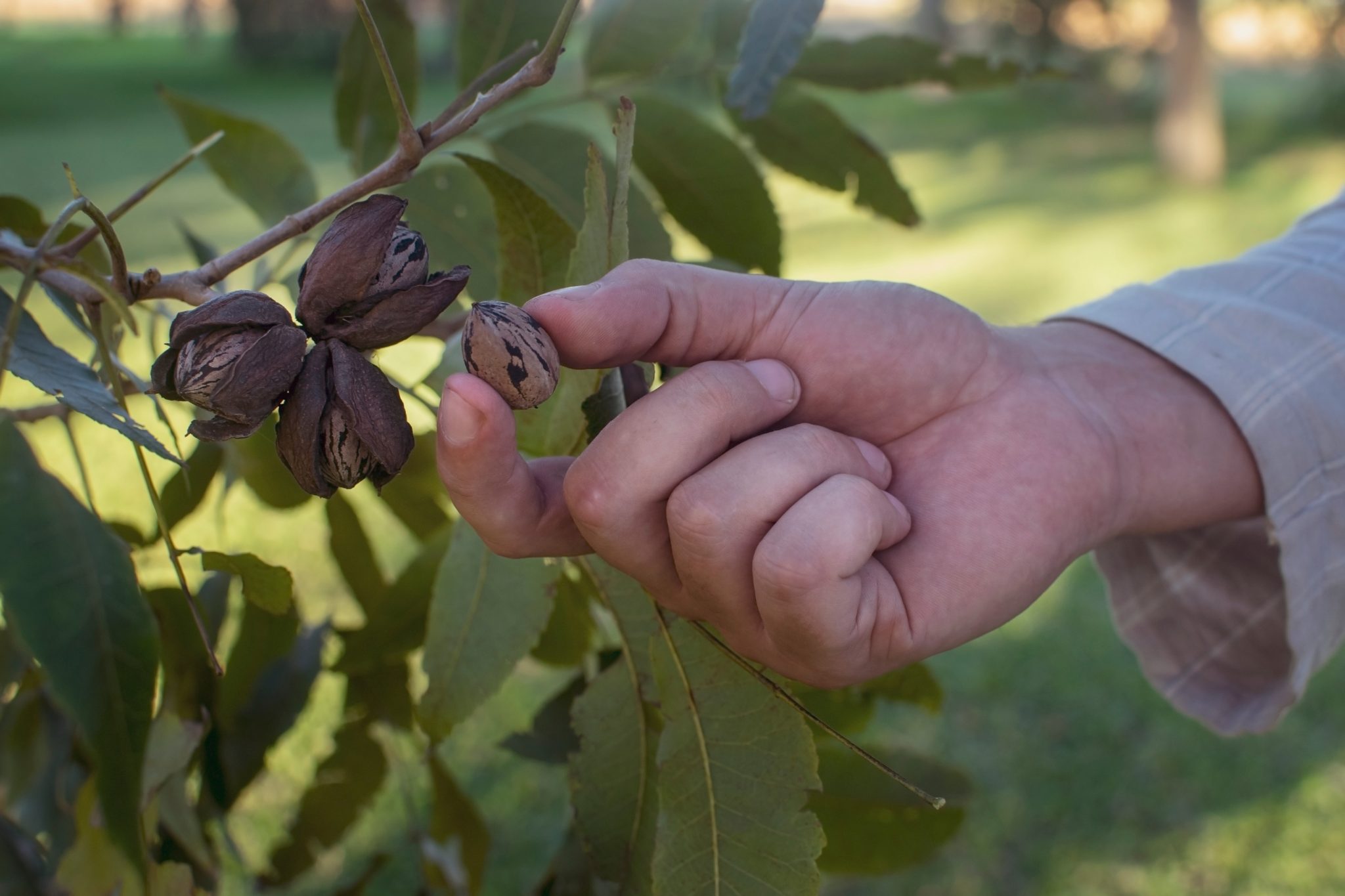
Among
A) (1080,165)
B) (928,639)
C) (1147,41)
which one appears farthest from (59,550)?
(1147,41)

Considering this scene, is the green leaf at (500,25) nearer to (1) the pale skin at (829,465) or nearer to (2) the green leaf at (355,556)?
(1) the pale skin at (829,465)

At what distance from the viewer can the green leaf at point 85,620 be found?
570mm

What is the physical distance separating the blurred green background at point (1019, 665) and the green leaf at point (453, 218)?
0.9 inches

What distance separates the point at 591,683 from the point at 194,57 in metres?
22.4

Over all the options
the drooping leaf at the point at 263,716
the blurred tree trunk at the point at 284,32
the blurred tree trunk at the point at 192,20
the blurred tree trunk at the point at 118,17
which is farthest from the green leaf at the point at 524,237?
the blurred tree trunk at the point at 118,17

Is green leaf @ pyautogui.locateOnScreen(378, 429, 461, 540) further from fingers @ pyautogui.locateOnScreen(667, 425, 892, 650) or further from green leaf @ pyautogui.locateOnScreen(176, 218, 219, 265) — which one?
fingers @ pyautogui.locateOnScreen(667, 425, 892, 650)

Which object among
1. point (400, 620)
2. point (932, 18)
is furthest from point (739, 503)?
point (932, 18)

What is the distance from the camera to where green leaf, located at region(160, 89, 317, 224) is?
109cm

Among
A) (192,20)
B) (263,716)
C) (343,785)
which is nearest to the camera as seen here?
(263,716)

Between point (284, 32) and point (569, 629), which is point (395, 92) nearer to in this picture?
point (569, 629)

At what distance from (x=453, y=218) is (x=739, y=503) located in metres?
0.50

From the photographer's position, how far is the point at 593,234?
0.73m

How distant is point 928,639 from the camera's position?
2.73 ft

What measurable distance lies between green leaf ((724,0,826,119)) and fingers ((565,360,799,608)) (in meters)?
0.19
